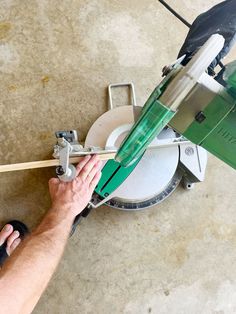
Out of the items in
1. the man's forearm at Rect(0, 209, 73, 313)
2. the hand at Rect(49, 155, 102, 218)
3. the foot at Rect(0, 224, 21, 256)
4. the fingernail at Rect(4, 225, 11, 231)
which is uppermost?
the hand at Rect(49, 155, 102, 218)

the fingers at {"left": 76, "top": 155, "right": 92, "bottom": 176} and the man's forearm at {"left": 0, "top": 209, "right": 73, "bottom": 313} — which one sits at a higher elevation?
the fingers at {"left": 76, "top": 155, "right": 92, "bottom": 176}

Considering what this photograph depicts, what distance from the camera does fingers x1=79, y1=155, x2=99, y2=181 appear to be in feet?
4.54

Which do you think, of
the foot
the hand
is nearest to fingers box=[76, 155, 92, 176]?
the hand

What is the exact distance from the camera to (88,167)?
1.40m

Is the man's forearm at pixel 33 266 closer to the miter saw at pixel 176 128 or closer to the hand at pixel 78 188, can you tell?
the hand at pixel 78 188

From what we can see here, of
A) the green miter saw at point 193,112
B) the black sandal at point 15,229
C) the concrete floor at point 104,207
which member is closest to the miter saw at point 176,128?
the green miter saw at point 193,112

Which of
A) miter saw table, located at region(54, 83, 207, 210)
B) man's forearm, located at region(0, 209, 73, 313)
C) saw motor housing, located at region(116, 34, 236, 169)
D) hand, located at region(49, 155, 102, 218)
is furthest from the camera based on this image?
miter saw table, located at region(54, 83, 207, 210)

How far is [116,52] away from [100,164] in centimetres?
64

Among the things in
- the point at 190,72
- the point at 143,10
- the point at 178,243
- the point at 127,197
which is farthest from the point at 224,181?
the point at 190,72

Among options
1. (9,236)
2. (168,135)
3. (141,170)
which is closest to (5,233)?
(9,236)

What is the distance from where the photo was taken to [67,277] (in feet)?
5.22

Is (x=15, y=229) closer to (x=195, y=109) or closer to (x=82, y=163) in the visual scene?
(x=82, y=163)

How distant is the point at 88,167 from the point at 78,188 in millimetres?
90

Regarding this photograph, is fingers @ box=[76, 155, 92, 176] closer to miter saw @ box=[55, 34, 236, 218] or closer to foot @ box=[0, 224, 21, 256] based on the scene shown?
miter saw @ box=[55, 34, 236, 218]
